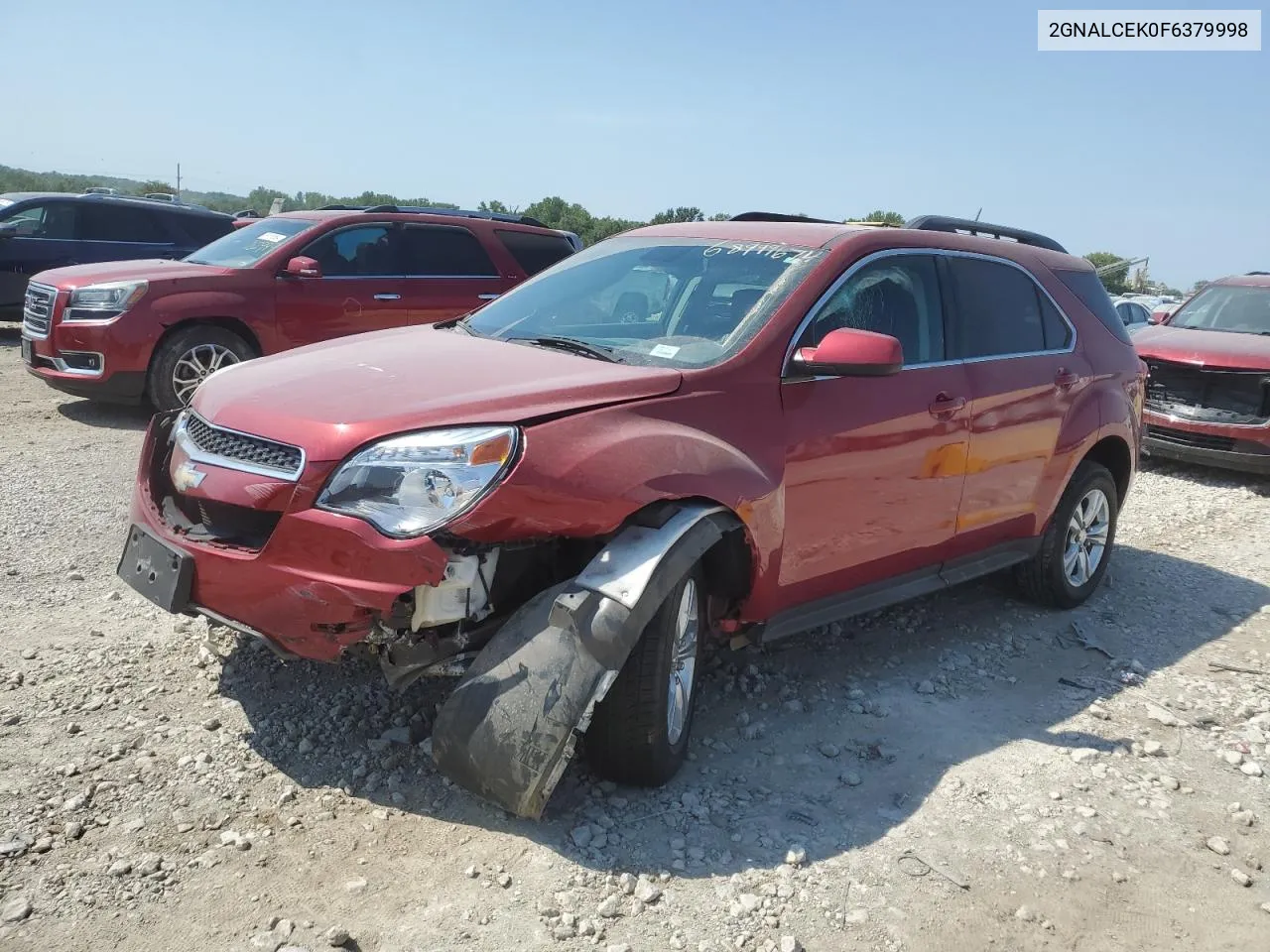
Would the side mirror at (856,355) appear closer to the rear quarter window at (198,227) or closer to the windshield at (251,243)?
the windshield at (251,243)

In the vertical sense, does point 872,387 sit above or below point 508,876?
above

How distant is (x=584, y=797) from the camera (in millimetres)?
3281

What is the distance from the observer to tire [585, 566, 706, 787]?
10.3ft

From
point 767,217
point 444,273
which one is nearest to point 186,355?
point 444,273

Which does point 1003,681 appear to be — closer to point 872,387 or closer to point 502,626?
point 872,387

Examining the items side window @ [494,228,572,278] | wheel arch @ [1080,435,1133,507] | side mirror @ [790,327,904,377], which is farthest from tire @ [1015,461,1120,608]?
side window @ [494,228,572,278]

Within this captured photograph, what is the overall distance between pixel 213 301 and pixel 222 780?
5.79 metres

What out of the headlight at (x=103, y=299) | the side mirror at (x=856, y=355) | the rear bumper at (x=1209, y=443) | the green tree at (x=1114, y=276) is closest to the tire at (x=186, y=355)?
the headlight at (x=103, y=299)

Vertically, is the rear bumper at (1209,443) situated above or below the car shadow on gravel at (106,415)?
above

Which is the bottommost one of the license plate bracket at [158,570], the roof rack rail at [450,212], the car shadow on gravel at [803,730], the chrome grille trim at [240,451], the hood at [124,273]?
the car shadow on gravel at [803,730]

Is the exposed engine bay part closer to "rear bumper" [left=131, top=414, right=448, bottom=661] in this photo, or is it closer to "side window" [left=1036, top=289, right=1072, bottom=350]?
"rear bumper" [left=131, top=414, right=448, bottom=661]

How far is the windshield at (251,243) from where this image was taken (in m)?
8.64

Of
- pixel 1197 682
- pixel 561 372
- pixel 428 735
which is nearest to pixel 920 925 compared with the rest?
pixel 428 735

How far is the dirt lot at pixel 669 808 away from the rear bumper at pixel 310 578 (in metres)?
→ 0.54
